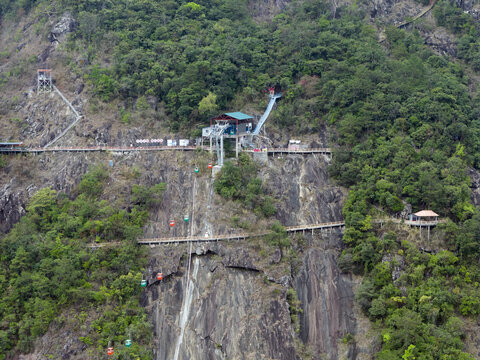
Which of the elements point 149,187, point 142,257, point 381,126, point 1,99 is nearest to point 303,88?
point 381,126

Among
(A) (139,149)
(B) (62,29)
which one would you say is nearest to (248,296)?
(A) (139,149)

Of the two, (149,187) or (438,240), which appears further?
(149,187)

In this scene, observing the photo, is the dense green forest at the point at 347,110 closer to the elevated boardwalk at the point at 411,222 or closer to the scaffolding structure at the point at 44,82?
the elevated boardwalk at the point at 411,222

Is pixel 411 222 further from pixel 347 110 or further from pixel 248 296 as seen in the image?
pixel 248 296

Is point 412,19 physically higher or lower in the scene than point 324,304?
higher

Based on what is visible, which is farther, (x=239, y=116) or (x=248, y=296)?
(x=239, y=116)

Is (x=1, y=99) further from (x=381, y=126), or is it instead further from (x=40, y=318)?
(x=381, y=126)
